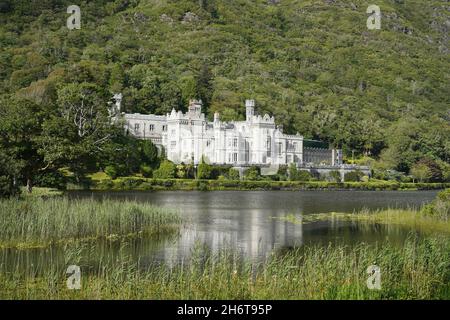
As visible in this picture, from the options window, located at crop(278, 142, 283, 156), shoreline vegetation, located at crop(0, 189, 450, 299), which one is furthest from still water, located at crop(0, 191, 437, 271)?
window, located at crop(278, 142, 283, 156)

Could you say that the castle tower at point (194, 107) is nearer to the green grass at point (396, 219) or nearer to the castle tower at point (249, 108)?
the castle tower at point (249, 108)

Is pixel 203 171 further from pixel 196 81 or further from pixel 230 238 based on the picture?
pixel 230 238

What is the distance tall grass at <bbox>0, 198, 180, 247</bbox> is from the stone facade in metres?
55.7

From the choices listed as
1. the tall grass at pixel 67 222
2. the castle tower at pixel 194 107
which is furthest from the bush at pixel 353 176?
the tall grass at pixel 67 222

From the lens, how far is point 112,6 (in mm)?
192750

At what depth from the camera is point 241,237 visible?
26.8 meters

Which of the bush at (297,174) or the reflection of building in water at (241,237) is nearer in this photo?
the reflection of building in water at (241,237)

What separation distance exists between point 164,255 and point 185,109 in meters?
84.1

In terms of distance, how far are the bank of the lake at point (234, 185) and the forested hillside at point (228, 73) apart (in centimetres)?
890

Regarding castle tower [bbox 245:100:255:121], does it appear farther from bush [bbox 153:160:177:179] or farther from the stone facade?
bush [bbox 153:160:177:179]

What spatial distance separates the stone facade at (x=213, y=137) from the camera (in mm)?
86438

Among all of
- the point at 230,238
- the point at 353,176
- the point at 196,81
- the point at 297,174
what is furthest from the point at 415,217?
the point at 196,81

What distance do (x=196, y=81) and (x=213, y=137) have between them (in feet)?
A: 97.9

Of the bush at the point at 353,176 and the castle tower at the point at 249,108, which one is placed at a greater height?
the castle tower at the point at 249,108
